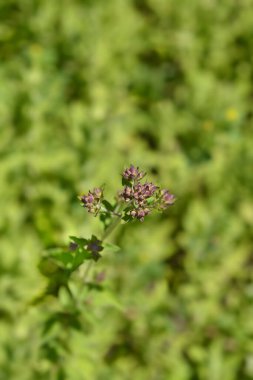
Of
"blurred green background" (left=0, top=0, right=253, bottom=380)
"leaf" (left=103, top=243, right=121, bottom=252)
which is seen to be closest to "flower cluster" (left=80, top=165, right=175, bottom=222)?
"leaf" (left=103, top=243, right=121, bottom=252)

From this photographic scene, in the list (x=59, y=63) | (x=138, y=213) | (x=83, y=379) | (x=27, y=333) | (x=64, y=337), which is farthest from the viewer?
(x=59, y=63)

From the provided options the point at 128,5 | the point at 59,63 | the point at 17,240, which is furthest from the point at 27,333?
the point at 128,5

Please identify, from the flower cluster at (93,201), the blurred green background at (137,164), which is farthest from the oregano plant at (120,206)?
the blurred green background at (137,164)

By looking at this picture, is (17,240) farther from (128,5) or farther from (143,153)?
(128,5)

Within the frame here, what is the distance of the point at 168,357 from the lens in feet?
13.8

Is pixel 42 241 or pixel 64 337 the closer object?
pixel 64 337

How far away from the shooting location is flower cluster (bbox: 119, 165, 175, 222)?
2066 millimetres

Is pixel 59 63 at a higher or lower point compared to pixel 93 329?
higher

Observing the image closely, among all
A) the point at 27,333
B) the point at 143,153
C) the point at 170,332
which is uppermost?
the point at 143,153

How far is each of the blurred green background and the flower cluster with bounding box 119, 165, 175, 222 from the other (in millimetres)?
1270

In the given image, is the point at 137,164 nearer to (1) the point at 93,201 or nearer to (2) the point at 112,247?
(2) the point at 112,247

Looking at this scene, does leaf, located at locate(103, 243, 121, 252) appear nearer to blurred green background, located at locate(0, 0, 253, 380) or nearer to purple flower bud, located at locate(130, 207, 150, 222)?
purple flower bud, located at locate(130, 207, 150, 222)

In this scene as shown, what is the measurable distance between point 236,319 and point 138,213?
270 cm

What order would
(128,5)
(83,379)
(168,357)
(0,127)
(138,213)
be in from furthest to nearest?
(128,5) → (0,127) → (168,357) → (83,379) → (138,213)
